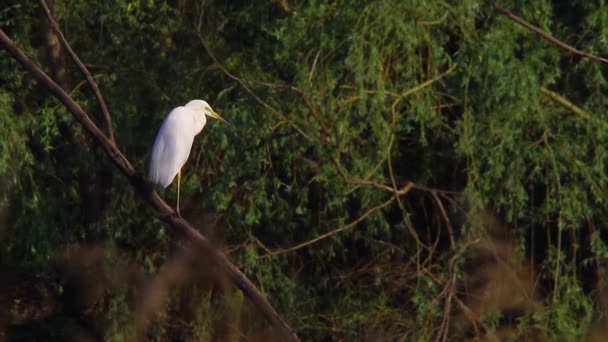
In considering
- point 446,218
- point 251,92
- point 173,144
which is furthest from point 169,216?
point 446,218

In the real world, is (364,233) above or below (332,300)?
above

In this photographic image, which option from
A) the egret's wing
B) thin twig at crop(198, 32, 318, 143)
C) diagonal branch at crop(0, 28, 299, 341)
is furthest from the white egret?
diagonal branch at crop(0, 28, 299, 341)

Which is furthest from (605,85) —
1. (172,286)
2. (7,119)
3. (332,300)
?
(7,119)

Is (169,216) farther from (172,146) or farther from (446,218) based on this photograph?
(446,218)

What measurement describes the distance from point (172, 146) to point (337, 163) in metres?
0.92

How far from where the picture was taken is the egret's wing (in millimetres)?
4043

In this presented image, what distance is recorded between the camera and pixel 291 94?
16.1ft

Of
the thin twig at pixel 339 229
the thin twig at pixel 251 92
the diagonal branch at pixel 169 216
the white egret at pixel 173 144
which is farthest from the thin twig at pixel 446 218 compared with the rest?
the diagonal branch at pixel 169 216

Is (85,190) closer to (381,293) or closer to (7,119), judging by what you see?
(7,119)

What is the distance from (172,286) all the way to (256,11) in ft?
3.93

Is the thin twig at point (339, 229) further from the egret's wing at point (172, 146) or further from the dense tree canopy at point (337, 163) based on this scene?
the egret's wing at point (172, 146)

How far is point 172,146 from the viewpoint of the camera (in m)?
4.06

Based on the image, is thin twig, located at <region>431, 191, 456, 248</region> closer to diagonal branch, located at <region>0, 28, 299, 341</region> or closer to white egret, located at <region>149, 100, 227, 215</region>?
white egret, located at <region>149, 100, 227, 215</region>

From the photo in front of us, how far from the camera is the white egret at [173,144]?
405 centimetres
